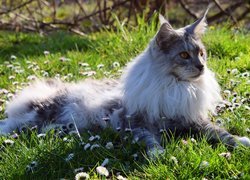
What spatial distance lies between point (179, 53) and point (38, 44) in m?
4.01

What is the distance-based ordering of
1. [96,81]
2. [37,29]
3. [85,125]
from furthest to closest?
[37,29] < [96,81] < [85,125]

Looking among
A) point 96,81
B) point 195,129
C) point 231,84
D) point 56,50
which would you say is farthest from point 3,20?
point 195,129

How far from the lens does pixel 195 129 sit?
4.00m

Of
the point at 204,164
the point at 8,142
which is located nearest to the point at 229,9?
the point at 8,142

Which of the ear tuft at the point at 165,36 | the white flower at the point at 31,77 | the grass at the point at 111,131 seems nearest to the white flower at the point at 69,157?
the grass at the point at 111,131

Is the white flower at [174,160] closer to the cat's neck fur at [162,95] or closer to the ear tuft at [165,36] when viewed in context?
the cat's neck fur at [162,95]

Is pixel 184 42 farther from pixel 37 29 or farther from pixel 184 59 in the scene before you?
pixel 37 29

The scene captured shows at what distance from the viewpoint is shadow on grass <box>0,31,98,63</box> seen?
276 inches

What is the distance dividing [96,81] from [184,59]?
126 centimetres

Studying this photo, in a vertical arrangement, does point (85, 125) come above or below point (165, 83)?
below

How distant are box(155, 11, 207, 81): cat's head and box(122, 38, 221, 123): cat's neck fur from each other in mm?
59

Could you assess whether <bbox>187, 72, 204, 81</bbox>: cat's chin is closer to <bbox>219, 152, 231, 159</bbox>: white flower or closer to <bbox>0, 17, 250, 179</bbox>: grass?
<bbox>0, 17, 250, 179</bbox>: grass

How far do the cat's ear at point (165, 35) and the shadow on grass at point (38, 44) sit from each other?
2899 mm

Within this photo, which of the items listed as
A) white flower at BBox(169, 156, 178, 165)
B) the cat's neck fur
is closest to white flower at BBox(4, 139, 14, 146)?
the cat's neck fur
